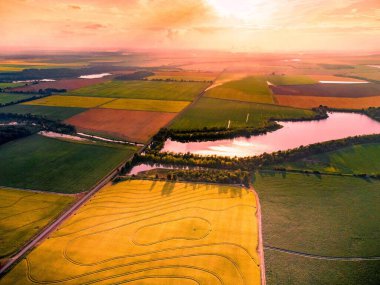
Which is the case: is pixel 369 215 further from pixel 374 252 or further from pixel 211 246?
pixel 211 246

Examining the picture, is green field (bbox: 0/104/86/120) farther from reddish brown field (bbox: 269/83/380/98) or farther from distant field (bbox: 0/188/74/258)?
reddish brown field (bbox: 269/83/380/98)

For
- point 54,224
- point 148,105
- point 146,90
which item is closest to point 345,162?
point 54,224

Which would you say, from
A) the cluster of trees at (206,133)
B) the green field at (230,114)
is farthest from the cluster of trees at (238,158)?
the green field at (230,114)

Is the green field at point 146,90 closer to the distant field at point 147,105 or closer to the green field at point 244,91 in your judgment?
the distant field at point 147,105

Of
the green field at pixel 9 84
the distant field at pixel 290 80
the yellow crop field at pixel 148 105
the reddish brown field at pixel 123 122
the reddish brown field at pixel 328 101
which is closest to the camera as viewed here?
the reddish brown field at pixel 123 122

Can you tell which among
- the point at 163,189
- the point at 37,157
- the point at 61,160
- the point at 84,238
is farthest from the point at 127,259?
the point at 37,157

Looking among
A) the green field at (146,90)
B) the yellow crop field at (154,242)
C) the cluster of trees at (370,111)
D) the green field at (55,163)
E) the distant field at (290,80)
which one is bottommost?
the yellow crop field at (154,242)

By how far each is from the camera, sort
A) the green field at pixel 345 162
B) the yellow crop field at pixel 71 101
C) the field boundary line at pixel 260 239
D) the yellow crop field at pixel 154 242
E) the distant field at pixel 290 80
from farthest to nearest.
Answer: the distant field at pixel 290 80
the yellow crop field at pixel 71 101
the green field at pixel 345 162
the yellow crop field at pixel 154 242
the field boundary line at pixel 260 239
